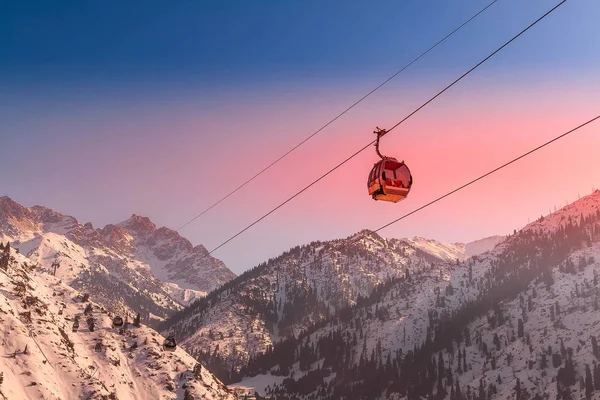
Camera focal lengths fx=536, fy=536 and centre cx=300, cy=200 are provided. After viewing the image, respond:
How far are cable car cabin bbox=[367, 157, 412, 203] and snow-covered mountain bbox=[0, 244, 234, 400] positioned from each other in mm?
103735

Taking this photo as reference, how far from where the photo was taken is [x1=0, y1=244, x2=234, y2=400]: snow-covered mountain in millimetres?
118875

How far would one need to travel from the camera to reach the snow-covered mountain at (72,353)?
119 m

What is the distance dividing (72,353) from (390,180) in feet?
437

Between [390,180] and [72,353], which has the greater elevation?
[72,353]

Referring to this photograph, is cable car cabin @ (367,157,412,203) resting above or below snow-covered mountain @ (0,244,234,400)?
below

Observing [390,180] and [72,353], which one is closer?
[390,180]

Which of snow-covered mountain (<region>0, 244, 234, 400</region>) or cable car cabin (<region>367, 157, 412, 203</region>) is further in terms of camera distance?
snow-covered mountain (<region>0, 244, 234, 400</region>)

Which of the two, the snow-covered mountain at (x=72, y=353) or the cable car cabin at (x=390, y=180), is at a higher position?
the snow-covered mountain at (x=72, y=353)

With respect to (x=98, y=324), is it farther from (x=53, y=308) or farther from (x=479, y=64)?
(x=479, y=64)

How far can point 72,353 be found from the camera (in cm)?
13738

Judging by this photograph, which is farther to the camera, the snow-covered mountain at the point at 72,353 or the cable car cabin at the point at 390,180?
the snow-covered mountain at the point at 72,353

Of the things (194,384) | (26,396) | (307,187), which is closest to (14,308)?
(26,396)

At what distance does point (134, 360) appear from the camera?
153 metres

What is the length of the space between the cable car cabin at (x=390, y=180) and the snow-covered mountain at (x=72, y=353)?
10373 centimetres
